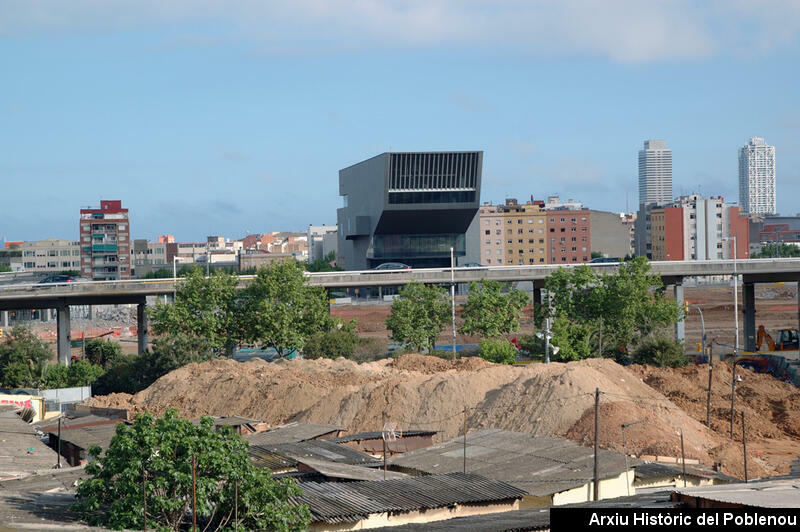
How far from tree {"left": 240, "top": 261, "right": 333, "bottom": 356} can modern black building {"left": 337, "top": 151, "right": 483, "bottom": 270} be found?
5521cm

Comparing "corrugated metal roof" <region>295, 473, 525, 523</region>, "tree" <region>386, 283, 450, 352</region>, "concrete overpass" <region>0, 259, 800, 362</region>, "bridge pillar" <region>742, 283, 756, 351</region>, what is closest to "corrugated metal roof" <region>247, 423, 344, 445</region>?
"corrugated metal roof" <region>295, 473, 525, 523</region>

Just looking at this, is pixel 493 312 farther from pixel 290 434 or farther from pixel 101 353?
pixel 290 434

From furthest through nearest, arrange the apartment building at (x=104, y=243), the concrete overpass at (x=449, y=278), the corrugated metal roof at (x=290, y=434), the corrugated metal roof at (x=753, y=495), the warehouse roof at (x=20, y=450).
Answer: the apartment building at (x=104, y=243), the concrete overpass at (x=449, y=278), the corrugated metal roof at (x=290, y=434), the warehouse roof at (x=20, y=450), the corrugated metal roof at (x=753, y=495)

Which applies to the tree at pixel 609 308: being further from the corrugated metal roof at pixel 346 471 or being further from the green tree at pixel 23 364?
the corrugated metal roof at pixel 346 471

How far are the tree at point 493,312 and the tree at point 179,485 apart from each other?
5234 centimetres

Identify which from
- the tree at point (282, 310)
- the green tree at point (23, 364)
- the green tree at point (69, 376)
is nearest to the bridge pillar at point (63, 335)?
the green tree at point (23, 364)

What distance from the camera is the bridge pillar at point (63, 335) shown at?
8038 centimetres

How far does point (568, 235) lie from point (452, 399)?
141 metres

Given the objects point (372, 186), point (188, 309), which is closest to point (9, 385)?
point (188, 309)

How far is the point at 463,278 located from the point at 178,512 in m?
65.4

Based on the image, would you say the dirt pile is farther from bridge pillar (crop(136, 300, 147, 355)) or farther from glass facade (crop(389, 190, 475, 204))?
glass facade (crop(389, 190, 475, 204))

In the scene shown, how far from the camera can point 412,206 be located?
133 metres

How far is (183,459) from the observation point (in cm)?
2192

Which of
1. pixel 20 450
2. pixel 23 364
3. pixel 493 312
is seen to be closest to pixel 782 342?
pixel 493 312
